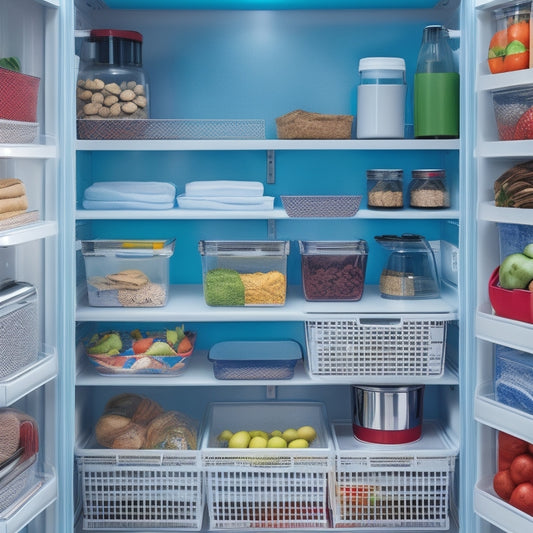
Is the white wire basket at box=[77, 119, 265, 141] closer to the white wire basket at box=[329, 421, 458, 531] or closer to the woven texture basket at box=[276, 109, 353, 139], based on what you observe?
the woven texture basket at box=[276, 109, 353, 139]

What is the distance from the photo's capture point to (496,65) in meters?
2.34

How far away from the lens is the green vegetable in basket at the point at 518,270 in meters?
2.26

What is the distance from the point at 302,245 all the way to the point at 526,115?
821mm

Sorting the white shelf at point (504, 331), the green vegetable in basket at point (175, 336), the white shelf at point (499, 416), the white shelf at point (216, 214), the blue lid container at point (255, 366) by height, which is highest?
the white shelf at point (216, 214)

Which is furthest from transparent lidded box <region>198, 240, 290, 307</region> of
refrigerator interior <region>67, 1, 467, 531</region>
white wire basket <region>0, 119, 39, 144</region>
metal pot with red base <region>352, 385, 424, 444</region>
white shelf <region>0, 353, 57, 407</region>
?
white wire basket <region>0, 119, 39, 144</region>

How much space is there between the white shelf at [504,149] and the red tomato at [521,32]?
0.28 meters

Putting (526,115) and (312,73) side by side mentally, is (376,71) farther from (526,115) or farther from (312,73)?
(526,115)

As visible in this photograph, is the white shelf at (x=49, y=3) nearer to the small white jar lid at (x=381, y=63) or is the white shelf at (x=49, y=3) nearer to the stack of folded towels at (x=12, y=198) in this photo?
the stack of folded towels at (x=12, y=198)

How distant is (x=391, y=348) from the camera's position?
2633mm

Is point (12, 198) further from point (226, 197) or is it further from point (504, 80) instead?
point (504, 80)

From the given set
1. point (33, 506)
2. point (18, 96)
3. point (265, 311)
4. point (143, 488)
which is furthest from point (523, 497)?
point (18, 96)

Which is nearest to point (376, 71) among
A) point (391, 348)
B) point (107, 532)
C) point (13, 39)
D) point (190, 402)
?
point (391, 348)

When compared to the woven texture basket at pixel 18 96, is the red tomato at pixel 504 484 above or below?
below

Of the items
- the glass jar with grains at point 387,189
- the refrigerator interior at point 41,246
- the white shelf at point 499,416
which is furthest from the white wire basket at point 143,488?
the glass jar with grains at point 387,189
